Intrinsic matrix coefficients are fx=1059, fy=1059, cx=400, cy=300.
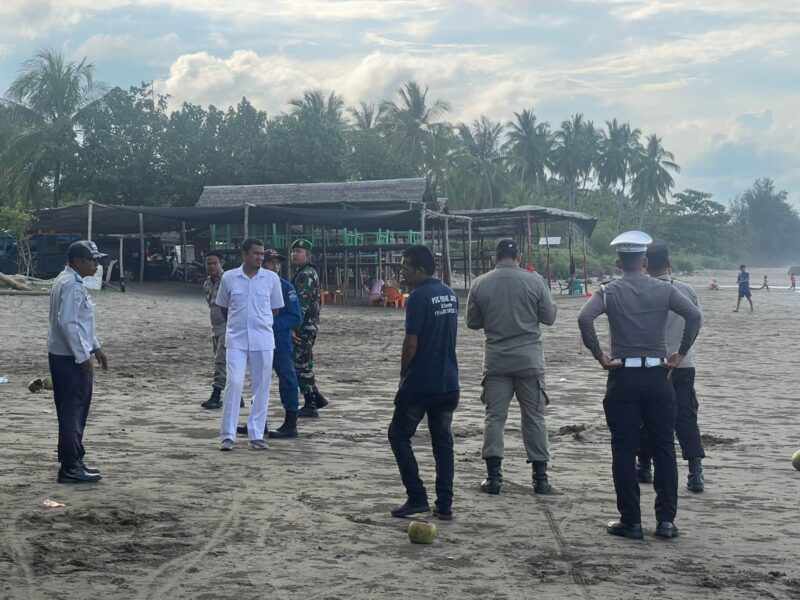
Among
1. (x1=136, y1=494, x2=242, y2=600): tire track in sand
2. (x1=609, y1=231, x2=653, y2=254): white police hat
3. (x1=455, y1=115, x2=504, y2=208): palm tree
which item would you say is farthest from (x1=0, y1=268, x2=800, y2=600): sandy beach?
(x1=455, y1=115, x2=504, y2=208): palm tree

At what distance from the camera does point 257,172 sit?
44.6m

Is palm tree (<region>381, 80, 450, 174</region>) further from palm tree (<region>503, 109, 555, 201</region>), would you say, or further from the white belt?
the white belt

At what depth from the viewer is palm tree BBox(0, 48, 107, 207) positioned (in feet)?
142

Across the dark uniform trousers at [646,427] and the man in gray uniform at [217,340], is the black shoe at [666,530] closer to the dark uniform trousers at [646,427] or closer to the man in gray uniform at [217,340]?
the dark uniform trousers at [646,427]

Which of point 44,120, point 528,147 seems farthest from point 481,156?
point 44,120

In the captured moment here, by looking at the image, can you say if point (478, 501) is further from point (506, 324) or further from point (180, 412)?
point (180, 412)

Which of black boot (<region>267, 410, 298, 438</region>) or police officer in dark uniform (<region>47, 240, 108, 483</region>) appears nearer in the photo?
police officer in dark uniform (<region>47, 240, 108, 483</region>)

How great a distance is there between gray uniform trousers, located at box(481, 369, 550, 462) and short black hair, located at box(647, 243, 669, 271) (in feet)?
3.43

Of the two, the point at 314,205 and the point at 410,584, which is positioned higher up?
the point at 314,205

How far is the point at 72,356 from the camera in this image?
6977 mm

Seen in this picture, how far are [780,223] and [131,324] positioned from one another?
440ft

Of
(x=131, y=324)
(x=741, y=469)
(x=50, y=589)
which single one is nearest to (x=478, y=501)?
(x=741, y=469)

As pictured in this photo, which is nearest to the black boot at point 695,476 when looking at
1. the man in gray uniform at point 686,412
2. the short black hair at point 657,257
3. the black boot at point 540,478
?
the man in gray uniform at point 686,412

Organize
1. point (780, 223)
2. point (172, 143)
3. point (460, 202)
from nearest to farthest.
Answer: point (172, 143), point (460, 202), point (780, 223)
